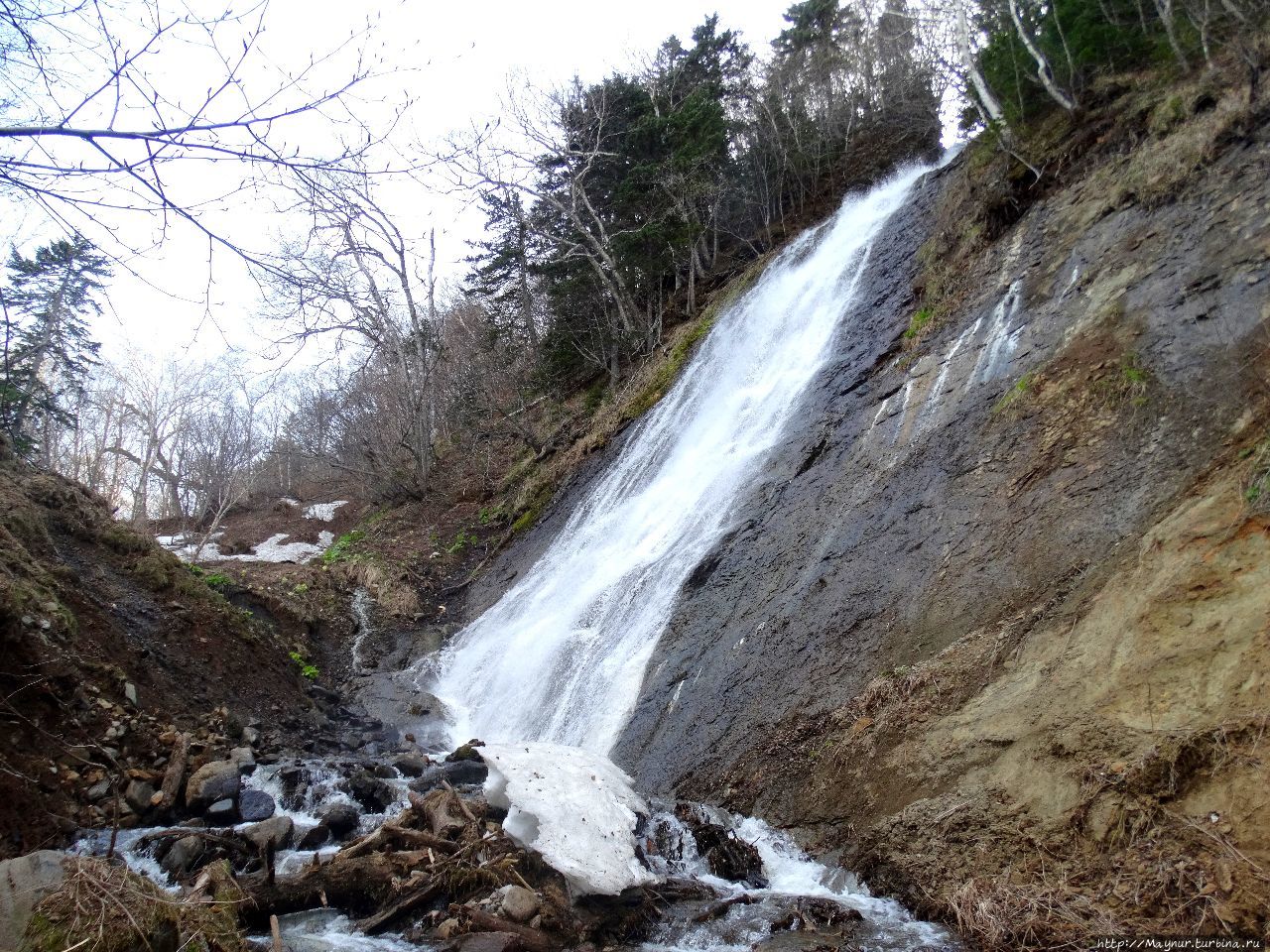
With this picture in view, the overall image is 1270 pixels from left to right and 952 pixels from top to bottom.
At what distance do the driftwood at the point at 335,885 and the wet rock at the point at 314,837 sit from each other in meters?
0.73

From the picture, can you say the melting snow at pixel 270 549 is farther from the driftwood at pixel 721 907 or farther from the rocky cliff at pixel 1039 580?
the driftwood at pixel 721 907

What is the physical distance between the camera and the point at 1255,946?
2869 millimetres

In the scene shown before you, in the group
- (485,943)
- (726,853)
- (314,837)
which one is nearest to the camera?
(485,943)

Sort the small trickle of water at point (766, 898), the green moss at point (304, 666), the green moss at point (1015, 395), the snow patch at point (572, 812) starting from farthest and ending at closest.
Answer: the green moss at point (304, 666) → the green moss at point (1015, 395) → the snow patch at point (572, 812) → the small trickle of water at point (766, 898)

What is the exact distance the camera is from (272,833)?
505 cm

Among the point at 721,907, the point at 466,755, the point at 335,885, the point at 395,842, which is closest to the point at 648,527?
the point at 466,755

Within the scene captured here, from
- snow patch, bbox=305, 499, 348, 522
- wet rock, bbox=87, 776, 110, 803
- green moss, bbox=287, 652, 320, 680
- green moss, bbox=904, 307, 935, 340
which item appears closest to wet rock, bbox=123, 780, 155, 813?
wet rock, bbox=87, 776, 110, 803

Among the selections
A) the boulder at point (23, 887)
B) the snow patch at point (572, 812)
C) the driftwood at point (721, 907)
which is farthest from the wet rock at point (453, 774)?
the boulder at point (23, 887)

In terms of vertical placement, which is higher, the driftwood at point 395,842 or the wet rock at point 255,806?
the wet rock at point 255,806

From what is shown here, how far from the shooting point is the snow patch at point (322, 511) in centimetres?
2462

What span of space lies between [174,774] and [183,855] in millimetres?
1325

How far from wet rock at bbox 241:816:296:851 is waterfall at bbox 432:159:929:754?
10.0ft

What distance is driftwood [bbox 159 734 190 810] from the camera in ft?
18.3

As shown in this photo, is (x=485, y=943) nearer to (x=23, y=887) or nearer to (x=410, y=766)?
(x=23, y=887)
